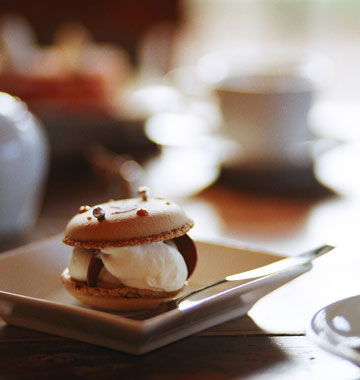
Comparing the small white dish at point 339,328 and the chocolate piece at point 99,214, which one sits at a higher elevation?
the chocolate piece at point 99,214

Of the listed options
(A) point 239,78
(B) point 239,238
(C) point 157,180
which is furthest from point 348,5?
(B) point 239,238

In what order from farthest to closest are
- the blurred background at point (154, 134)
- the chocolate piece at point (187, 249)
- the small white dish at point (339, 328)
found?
the blurred background at point (154, 134)
the chocolate piece at point (187, 249)
the small white dish at point (339, 328)

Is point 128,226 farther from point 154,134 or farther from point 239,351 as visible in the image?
point 154,134

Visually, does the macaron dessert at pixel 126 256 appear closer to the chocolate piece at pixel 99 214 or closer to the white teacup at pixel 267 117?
the chocolate piece at pixel 99 214

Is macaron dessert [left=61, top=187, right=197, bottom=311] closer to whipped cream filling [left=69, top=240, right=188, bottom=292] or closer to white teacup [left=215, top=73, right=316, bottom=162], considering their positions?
whipped cream filling [left=69, top=240, right=188, bottom=292]

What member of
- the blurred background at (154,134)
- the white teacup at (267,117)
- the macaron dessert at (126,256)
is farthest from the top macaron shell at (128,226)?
the white teacup at (267,117)

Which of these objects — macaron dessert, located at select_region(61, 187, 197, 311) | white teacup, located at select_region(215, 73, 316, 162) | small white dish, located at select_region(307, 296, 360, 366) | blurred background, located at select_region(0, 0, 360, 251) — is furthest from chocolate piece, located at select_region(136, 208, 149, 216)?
white teacup, located at select_region(215, 73, 316, 162)

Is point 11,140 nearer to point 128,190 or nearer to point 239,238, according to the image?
point 128,190

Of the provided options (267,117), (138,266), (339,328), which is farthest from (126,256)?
(267,117)
